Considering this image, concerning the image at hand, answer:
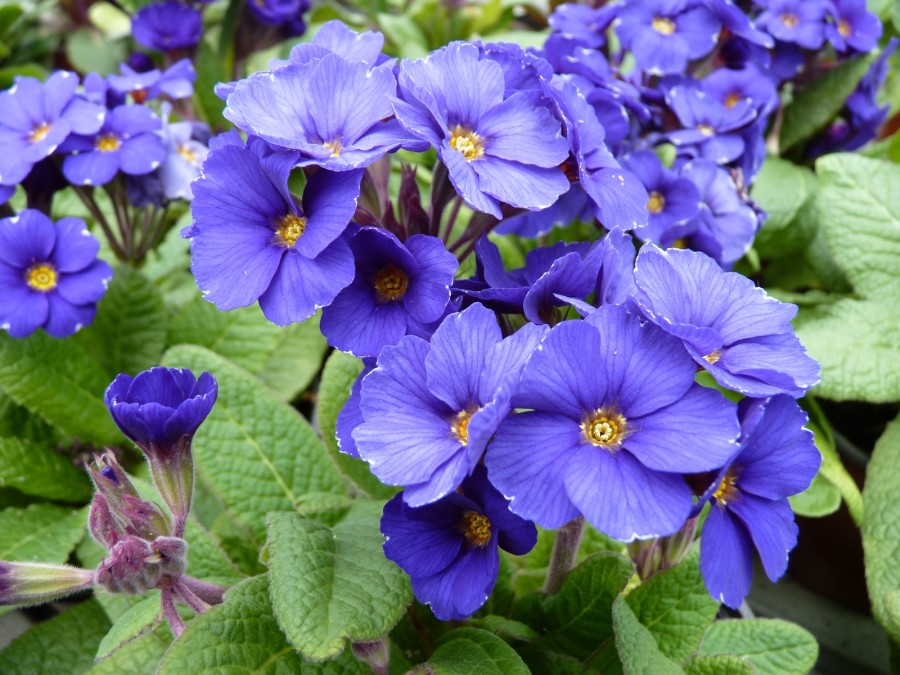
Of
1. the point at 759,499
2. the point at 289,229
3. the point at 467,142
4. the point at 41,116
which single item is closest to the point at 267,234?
the point at 289,229

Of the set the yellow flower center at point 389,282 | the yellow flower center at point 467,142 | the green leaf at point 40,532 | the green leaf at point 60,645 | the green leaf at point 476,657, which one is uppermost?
the yellow flower center at point 467,142

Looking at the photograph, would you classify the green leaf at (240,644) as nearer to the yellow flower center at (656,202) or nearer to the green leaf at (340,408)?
the green leaf at (340,408)

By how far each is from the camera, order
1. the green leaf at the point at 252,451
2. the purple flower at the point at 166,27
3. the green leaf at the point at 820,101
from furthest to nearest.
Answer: the purple flower at the point at 166,27 < the green leaf at the point at 820,101 < the green leaf at the point at 252,451

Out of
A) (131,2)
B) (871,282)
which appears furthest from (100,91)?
(871,282)

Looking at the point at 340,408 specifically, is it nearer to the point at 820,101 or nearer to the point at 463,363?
the point at 463,363

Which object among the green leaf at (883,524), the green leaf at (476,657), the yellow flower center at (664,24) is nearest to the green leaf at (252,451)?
the green leaf at (476,657)

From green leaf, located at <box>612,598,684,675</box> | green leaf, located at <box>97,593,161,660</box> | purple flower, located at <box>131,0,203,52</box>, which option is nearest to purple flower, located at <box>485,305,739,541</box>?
green leaf, located at <box>612,598,684,675</box>
